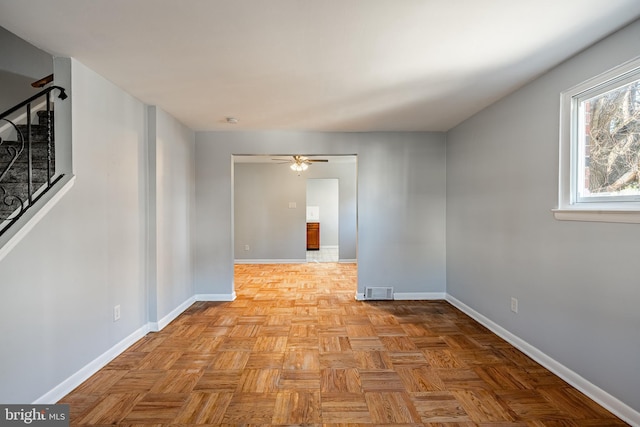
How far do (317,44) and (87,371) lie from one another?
8.97 ft

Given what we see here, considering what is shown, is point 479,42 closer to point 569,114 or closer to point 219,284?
point 569,114

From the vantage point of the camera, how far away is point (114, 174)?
265 cm

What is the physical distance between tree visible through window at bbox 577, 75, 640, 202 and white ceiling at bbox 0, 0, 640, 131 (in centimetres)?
37

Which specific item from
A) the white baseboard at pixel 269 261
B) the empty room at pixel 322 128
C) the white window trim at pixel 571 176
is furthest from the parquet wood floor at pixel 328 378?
the white baseboard at pixel 269 261

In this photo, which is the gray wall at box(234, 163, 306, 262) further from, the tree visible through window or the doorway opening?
the tree visible through window

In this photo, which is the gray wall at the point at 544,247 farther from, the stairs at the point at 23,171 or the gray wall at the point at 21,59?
the gray wall at the point at 21,59

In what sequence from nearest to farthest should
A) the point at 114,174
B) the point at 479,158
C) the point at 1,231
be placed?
1. the point at 1,231
2. the point at 114,174
3. the point at 479,158

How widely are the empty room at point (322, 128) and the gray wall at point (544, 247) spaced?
2 cm

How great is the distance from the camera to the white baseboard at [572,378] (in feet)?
5.88

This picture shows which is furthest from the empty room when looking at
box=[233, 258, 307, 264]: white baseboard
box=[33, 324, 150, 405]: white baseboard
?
box=[233, 258, 307, 264]: white baseboard

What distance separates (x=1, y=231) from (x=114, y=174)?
1027 millimetres

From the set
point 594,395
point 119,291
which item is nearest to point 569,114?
point 594,395

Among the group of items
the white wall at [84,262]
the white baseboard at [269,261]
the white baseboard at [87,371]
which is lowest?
the white baseboard at [269,261]

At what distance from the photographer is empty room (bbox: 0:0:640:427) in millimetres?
1787
